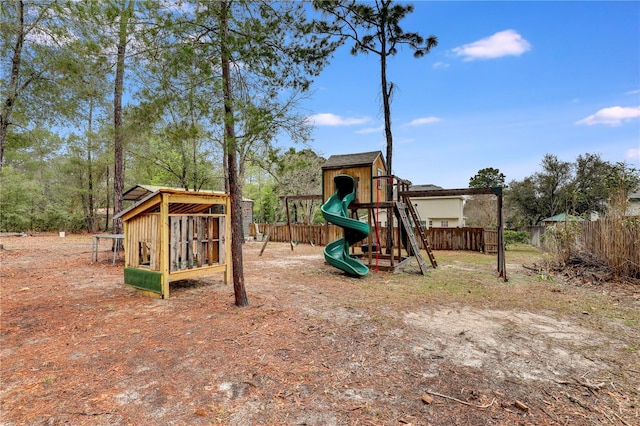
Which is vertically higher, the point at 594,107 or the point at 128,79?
the point at 594,107

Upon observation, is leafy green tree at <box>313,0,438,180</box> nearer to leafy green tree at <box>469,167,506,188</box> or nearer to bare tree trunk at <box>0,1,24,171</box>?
bare tree trunk at <box>0,1,24,171</box>

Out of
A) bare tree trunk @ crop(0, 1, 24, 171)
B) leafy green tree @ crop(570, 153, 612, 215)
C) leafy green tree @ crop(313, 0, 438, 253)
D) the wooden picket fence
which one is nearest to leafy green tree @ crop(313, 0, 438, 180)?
leafy green tree @ crop(313, 0, 438, 253)

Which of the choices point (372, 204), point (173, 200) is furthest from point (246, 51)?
point (372, 204)

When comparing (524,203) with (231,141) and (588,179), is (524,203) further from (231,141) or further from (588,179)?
(231,141)

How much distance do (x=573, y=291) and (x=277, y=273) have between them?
23.2ft

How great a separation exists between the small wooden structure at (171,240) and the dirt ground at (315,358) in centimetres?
40

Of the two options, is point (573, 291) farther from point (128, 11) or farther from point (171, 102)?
point (128, 11)

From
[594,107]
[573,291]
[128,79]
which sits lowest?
[573,291]

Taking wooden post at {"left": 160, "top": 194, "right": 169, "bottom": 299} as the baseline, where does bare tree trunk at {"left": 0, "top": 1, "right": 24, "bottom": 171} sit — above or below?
above

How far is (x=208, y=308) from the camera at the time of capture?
4758 millimetres

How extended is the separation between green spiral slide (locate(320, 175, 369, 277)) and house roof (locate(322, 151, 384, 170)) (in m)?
0.73

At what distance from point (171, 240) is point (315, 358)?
147 inches

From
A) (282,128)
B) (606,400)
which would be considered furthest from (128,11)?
(606,400)

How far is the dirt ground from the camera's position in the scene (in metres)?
2.19
